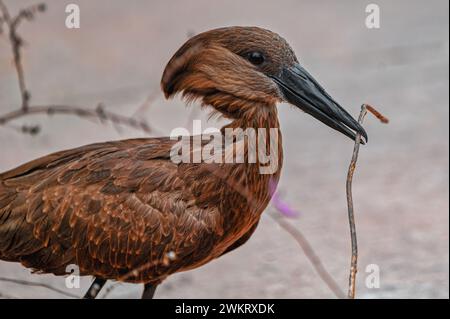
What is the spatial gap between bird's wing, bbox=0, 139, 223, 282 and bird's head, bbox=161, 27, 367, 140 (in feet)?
1.02

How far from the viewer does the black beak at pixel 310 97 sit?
3.75 meters

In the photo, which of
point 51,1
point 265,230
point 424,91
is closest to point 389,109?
point 424,91

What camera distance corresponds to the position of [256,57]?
12.4ft

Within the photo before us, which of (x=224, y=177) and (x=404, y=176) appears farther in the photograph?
(x=404, y=176)

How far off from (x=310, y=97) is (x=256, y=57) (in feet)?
0.77

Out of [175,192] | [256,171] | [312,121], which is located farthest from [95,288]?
[312,121]

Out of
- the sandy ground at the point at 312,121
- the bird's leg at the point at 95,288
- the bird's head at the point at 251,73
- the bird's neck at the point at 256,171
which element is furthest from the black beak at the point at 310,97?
the sandy ground at the point at 312,121

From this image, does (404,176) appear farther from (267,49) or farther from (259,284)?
(267,49)

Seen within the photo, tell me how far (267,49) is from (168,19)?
209 inches

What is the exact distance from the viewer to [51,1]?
29.8ft

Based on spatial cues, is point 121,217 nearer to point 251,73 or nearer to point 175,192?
point 175,192

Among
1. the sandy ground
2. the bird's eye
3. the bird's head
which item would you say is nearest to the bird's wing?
the bird's head

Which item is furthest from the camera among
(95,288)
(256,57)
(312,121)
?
(312,121)

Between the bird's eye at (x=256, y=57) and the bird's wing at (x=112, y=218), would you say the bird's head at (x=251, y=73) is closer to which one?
the bird's eye at (x=256, y=57)
